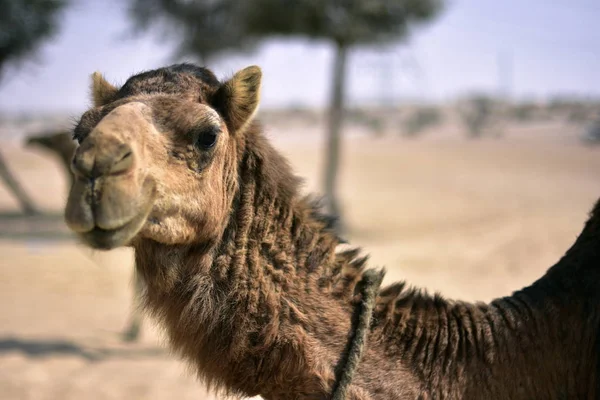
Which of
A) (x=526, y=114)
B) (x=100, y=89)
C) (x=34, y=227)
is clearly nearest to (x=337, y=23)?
(x=34, y=227)

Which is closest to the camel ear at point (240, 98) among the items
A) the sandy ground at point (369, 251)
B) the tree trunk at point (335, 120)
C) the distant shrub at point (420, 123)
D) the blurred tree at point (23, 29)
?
the sandy ground at point (369, 251)

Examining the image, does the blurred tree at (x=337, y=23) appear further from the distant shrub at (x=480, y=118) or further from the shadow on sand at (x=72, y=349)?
the distant shrub at (x=480, y=118)

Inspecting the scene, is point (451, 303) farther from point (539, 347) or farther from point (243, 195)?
point (243, 195)

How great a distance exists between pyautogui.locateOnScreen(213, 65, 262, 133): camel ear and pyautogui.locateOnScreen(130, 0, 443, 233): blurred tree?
11.1 meters

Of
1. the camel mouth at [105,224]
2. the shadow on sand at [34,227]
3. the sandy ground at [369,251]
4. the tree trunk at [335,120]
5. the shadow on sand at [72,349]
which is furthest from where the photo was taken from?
the tree trunk at [335,120]

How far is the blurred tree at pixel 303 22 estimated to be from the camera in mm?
14266

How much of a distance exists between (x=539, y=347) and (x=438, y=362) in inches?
18.6

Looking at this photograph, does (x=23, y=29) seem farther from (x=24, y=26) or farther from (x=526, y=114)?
(x=526, y=114)

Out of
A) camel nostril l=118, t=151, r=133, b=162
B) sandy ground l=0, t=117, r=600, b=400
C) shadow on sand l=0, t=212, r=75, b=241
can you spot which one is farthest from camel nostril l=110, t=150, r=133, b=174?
shadow on sand l=0, t=212, r=75, b=241

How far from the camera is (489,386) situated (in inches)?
103

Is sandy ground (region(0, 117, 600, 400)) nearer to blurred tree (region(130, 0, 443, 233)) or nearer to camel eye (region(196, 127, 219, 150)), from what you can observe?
camel eye (region(196, 127, 219, 150))

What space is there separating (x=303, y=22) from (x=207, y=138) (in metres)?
12.7

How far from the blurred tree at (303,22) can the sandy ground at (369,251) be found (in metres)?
3.36

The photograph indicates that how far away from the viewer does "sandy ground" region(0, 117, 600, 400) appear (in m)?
6.72
